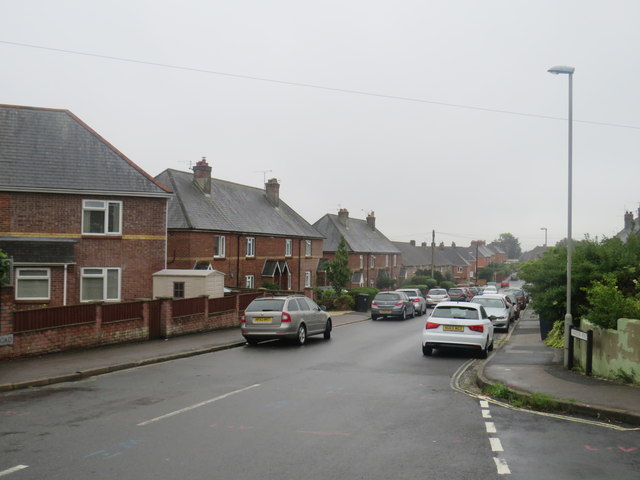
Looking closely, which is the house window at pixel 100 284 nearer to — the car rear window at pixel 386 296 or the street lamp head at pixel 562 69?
the car rear window at pixel 386 296

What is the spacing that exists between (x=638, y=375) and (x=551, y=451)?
4.76 m

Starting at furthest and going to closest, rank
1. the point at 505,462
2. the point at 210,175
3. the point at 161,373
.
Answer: the point at 210,175 → the point at 161,373 → the point at 505,462

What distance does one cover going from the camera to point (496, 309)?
25.5m

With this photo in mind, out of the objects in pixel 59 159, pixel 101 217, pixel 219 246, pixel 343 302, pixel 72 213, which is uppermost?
pixel 59 159

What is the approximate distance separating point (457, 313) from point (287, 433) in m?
9.99

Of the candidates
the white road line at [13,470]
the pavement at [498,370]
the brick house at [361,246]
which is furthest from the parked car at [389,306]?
the white road line at [13,470]

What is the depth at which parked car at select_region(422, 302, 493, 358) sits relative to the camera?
16.2m

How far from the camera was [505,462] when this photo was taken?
6.57 metres

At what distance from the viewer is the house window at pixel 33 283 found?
893 inches

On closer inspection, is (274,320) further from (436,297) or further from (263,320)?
(436,297)

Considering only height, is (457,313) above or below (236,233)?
below

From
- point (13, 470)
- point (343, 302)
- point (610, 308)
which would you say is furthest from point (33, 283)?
point (343, 302)

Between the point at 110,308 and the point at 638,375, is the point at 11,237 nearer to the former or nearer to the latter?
the point at 110,308

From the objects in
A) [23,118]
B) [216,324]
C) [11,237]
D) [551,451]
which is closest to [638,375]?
[551,451]
